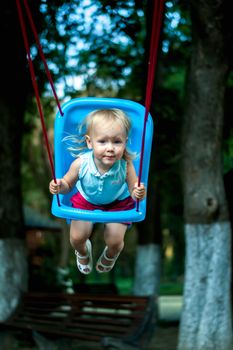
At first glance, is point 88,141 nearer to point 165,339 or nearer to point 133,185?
point 133,185

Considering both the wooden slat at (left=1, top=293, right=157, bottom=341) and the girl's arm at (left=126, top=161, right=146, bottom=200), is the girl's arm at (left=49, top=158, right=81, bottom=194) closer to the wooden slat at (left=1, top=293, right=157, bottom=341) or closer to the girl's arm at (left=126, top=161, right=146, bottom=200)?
the girl's arm at (left=126, top=161, right=146, bottom=200)

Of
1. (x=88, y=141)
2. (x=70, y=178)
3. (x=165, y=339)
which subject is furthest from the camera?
(x=165, y=339)

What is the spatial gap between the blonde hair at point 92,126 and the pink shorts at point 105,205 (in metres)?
0.27

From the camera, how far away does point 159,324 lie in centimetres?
1535

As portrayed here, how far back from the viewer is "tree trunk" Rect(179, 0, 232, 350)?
372 inches

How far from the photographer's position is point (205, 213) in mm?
9453

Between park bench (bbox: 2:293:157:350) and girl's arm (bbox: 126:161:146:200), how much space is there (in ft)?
14.9

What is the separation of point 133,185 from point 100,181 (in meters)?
0.21

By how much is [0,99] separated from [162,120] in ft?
14.3

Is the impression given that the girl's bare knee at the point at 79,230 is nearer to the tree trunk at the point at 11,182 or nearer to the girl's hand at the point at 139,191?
the girl's hand at the point at 139,191

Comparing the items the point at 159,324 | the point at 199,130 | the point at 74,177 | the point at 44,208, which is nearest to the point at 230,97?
the point at 199,130

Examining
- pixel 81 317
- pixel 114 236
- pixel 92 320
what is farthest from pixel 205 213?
pixel 114 236

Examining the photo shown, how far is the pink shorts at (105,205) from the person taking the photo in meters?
4.16

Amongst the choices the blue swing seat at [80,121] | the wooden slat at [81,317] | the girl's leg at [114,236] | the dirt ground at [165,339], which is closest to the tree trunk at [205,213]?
the wooden slat at [81,317]
